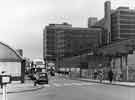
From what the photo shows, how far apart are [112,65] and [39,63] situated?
62.5 ft

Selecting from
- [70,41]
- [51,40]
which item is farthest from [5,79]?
[51,40]

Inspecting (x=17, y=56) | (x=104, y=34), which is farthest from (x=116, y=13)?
(x=17, y=56)

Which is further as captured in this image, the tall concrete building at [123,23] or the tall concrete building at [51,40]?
the tall concrete building at [51,40]

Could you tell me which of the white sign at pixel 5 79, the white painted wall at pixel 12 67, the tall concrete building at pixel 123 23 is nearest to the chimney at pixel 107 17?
the tall concrete building at pixel 123 23

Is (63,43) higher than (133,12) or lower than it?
lower

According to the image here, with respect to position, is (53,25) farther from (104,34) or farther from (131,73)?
(131,73)

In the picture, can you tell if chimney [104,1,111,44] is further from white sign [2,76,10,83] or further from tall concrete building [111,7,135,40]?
white sign [2,76,10,83]

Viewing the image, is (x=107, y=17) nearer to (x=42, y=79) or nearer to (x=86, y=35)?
(x=86, y=35)

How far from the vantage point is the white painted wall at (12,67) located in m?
38.2

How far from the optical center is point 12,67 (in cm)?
3862

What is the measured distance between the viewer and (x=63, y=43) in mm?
170250

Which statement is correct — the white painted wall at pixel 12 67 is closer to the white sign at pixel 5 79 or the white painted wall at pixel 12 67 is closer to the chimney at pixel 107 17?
the white sign at pixel 5 79

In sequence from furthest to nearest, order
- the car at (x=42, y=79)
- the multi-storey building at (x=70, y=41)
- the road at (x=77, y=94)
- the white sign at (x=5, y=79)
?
the multi-storey building at (x=70, y=41) < the car at (x=42, y=79) < the road at (x=77, y=94) < the white sign at (x=5, y=79)

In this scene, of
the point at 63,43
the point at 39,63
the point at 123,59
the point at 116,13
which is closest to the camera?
the point at 123,59
